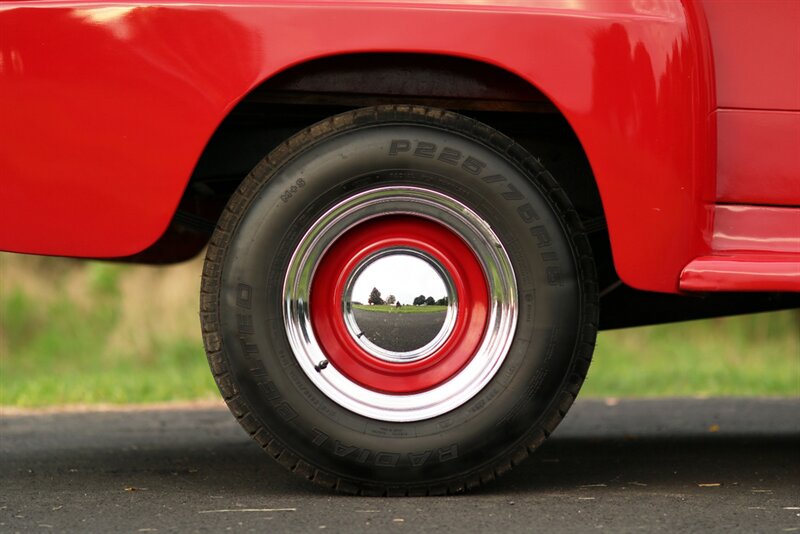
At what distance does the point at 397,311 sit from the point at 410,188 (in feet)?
1.05

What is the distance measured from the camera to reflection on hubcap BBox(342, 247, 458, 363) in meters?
2.83

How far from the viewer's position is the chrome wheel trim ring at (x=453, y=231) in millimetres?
2803

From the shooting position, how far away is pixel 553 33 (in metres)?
2.74

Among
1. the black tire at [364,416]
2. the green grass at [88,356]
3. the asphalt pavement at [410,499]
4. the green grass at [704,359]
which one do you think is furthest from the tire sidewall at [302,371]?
the green grass at [704,359]

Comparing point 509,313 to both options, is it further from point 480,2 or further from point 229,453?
point 229,453

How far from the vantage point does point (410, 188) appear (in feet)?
9.25

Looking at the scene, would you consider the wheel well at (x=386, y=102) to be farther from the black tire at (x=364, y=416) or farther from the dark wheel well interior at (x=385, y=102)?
the black tire at (x=364, y=416)

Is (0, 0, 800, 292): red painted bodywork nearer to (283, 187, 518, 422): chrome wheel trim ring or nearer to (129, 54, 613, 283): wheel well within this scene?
(129, 54, 613, 283): wheel well

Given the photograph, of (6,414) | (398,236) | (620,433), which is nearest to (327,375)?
(398,236)

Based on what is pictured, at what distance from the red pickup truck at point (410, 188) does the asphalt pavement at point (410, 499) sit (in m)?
0.19

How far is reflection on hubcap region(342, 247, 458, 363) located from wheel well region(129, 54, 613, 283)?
44 cm

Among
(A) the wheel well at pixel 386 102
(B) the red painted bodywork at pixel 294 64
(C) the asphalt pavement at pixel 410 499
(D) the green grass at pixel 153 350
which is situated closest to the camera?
(C) the asphalt pavement at pixel 410 499

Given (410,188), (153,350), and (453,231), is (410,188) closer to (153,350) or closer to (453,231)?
(453,231)

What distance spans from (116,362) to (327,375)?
552 centimetres
